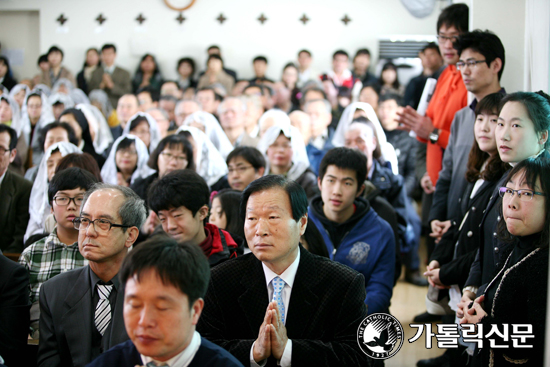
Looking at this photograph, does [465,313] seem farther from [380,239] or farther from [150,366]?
[150,366]

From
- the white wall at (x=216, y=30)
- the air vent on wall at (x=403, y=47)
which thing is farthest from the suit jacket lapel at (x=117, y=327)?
the air vent on wall at (x=403, y=47)

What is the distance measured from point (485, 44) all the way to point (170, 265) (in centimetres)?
225

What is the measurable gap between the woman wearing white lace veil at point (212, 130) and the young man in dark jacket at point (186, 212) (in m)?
2.03

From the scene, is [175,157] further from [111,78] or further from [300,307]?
[111,78]

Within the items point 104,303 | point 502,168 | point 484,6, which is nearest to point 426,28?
point 484,6

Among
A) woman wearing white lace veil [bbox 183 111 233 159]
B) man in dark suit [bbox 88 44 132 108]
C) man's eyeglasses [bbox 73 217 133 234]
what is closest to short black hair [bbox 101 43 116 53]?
man in dark suit [bbox 88 44 132 108]

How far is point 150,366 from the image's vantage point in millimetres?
1461

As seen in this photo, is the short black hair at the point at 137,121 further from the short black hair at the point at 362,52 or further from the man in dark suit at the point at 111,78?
the short black hair at the point at 362,52

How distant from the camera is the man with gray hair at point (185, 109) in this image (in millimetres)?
5469

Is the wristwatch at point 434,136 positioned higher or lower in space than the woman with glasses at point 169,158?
higher

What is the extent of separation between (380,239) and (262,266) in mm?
957

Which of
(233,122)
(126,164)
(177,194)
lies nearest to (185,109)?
(233,122)

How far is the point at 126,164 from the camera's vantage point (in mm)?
4031

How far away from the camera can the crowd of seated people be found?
5.67 ft
